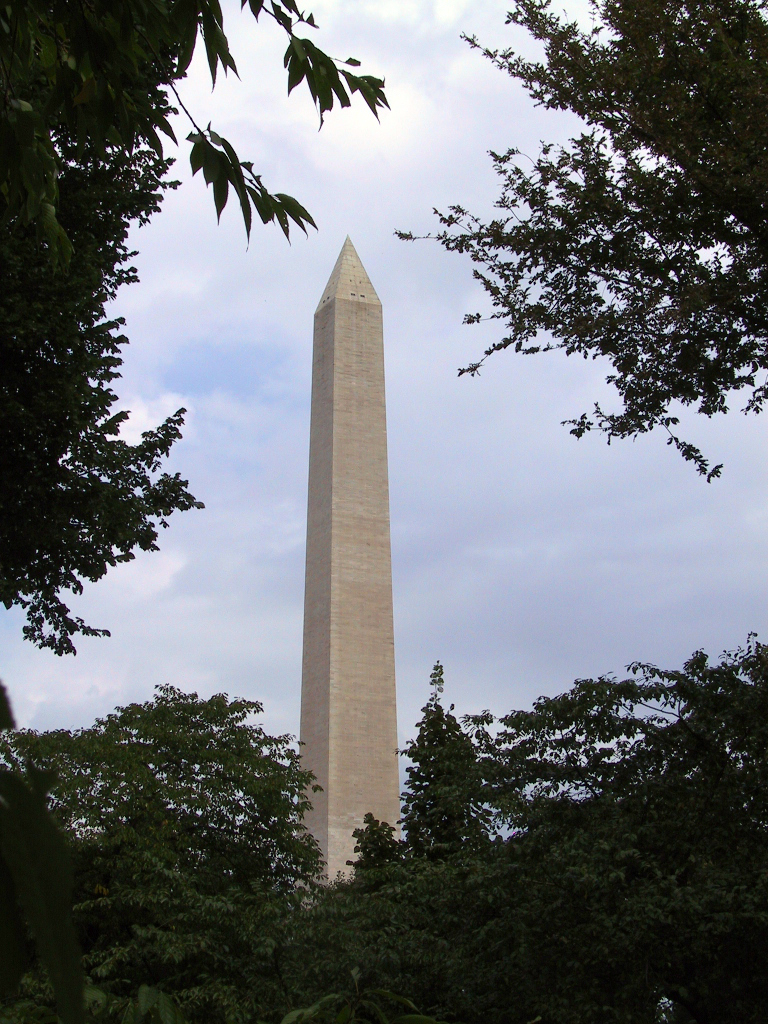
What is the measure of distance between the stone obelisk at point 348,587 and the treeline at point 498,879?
14275mm

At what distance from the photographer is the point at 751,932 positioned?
1184 centimetres

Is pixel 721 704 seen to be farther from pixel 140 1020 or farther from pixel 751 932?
pixel 140 1020

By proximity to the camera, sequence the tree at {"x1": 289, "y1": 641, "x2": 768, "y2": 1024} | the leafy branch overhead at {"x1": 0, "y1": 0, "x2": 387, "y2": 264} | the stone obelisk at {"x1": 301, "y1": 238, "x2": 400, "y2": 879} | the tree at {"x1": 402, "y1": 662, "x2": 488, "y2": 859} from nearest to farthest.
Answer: the leafy branch overhead at {"x1": 0, "y1": 0, "x2": 387, "y2": 264} → the tree at {"x1": 289, "y1": 641, "x2": 768, "y2": 1024} → the tree at {"x1": 402, "y1": 662, "x2": 488, "y2": 859} → the stone obelisk at {"x1": 301, "y1": 238, "x2": 400, "y2": 879}

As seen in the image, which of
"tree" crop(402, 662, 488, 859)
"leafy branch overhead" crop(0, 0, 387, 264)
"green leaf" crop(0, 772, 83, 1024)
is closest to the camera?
"green leaf" crop(0, 772, 83, 1024)

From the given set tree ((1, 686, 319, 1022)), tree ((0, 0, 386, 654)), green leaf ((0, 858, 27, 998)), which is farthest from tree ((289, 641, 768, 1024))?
green leaf ((0, 858, 27, 998))

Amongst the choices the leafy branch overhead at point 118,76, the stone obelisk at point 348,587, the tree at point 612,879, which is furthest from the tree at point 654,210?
the stone obelisk at point 348,587

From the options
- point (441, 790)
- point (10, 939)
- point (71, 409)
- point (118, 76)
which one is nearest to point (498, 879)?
point (441, 790)

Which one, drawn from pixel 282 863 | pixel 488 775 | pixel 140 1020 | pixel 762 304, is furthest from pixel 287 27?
pixel 282 863

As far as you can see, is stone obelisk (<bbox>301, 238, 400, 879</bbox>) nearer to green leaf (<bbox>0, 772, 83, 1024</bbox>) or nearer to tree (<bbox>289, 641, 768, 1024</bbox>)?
tree (<bbox>289, 641, 768, 1024</bbox>)

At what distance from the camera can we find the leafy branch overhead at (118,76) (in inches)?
112

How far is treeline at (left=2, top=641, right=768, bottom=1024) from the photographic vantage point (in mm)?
12117

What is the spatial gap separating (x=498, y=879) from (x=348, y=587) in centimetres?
2389

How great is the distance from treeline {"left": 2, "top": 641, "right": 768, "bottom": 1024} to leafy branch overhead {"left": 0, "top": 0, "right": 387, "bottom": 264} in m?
7.52

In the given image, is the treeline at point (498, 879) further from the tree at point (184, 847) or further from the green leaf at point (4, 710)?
the green leaf at point (4, 710)
